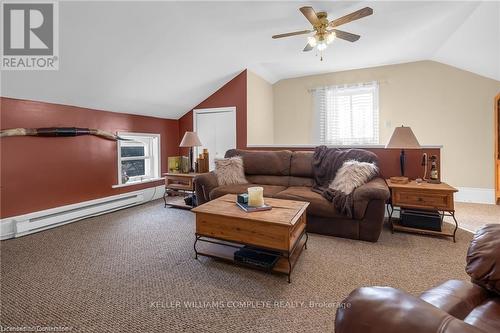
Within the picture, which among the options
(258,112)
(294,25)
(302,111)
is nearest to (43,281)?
(294,25)

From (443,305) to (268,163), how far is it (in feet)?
9.58

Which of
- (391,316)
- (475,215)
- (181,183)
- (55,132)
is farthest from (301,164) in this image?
(55,132)

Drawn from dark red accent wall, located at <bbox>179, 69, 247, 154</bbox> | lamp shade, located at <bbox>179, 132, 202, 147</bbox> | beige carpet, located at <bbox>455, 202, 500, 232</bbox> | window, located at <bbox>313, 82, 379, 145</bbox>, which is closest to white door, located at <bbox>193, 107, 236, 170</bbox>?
dark red accent wall, located at <bbox>179, 69, 247, 154</bbox>

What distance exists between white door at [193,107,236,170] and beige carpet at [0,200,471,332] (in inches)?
94.5

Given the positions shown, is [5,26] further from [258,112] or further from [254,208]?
[258,112]

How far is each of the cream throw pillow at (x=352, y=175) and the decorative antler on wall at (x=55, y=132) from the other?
353cm

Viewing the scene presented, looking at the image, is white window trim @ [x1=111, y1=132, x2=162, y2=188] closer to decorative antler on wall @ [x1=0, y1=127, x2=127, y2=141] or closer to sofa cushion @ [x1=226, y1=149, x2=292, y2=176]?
decorative antler on wall @ [x1=0, y1=127, x2=127, y2=141]

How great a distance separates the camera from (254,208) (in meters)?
2.10

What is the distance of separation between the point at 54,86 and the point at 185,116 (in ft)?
8.53

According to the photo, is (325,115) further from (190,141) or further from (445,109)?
(190,141)

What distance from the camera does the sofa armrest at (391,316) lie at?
53 cm

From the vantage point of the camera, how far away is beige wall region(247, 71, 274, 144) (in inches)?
187

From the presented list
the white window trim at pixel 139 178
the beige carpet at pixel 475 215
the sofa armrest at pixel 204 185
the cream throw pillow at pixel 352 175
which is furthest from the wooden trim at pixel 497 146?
the white window trim at pixel 139 178

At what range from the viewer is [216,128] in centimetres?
502
